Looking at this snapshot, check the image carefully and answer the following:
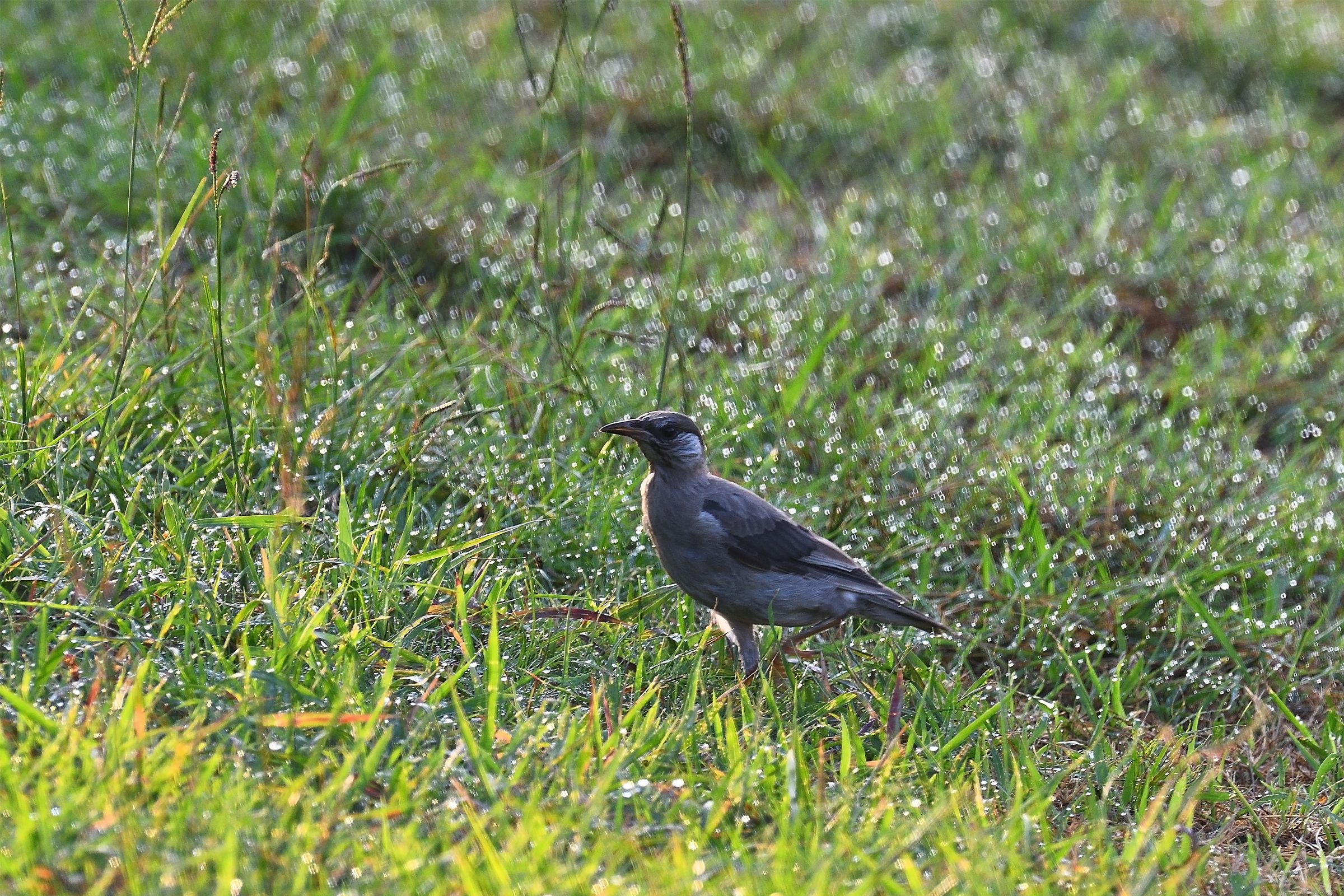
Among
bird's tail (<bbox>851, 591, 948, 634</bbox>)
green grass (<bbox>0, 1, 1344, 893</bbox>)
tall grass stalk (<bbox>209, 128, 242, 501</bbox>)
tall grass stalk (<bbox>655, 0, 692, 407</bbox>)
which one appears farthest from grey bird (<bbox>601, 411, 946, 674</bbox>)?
tall grass stalk (<bbox>209, 128, 242, 501</bbox>)

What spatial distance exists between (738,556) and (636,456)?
3.04ft

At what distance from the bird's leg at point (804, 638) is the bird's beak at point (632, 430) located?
2.37 feet

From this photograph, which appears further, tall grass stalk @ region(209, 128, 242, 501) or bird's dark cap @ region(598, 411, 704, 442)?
→ bird's dark cap @ region(598, 411, 704, 442)

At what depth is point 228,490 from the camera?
4.16m

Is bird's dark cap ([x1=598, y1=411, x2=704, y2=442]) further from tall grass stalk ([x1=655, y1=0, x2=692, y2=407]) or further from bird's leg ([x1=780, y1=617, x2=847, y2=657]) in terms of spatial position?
bird's leg ([x1=780, y1=617, x2=847, y2=657])

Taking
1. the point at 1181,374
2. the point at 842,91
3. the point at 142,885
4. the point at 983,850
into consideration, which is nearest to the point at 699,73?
the point at 842,91

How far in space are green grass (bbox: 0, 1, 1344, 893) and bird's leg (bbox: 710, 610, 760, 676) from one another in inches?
2.8

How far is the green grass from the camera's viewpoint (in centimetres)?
298

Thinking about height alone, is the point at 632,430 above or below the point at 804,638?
above

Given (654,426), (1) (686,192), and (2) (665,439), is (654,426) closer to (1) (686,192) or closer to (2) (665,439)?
(2) (665,439)

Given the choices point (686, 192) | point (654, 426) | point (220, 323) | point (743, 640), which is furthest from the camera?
point (686, 192)

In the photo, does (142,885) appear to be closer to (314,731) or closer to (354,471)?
(314,731)

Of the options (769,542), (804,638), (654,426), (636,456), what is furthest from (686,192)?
(804,638)

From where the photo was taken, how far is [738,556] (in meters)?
4.09
